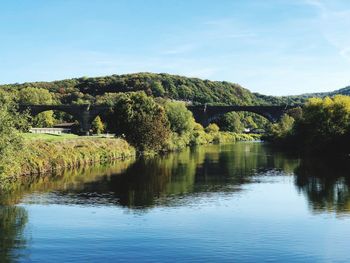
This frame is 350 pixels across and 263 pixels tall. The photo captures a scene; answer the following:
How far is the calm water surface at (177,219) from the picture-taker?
26250 mm

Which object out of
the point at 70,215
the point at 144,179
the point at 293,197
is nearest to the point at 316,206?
the point at 293,197

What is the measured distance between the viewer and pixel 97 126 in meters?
135

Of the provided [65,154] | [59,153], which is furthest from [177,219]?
[65,154]

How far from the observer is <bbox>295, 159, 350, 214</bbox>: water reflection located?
3925 cm

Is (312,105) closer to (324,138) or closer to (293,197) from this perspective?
(324,138)

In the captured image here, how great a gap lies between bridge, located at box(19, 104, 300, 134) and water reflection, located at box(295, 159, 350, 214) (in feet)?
244

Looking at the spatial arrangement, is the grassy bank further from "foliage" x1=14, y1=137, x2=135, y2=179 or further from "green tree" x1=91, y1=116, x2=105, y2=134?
"green tree" x1=91, y1=116, x2=105, y2=134

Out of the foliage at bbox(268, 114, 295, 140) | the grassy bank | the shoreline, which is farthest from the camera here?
the foliage at bbox(268, 114, 295, 140)

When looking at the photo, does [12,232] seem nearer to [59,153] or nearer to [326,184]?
[326,184]

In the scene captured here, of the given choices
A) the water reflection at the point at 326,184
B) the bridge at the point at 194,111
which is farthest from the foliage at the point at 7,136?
the bridge at the point at 194,111

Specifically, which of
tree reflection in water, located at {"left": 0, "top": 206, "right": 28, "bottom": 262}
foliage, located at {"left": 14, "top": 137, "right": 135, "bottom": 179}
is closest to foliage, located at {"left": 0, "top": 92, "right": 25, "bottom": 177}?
tree reflection in water, located at {"left": 0, "top": 206, "right": 28, "bottom": 262}

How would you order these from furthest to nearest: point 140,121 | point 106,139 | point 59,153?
1. point 140,121
2. point 106,139
3. point 59,153

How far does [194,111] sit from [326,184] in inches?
5068

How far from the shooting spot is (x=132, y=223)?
3291 centimetres
